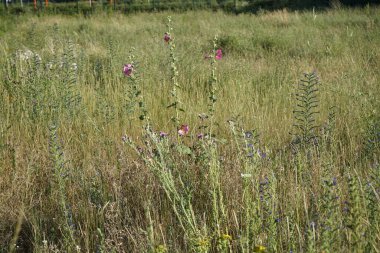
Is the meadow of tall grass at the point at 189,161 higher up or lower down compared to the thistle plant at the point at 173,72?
lower down

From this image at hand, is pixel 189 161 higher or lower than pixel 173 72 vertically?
lower

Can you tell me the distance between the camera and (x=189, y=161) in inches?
121

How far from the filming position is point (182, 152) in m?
2.87

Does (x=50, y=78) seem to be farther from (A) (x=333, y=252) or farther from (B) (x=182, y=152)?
(A) (x=333, y=252)

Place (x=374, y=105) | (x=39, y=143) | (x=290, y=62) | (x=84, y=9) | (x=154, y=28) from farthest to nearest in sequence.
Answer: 1. (x=84, y=9)
2. (x=154, y=28)
3. (x=290, y=62)
4. (x=374, y=105)
5. (x=39, y=143)

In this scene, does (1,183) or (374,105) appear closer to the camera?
(1,183)

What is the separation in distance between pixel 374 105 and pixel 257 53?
4286 mm

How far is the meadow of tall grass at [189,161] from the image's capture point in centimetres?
211

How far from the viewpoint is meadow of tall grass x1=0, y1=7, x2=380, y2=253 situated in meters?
2.11

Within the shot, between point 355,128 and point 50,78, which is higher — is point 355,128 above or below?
below

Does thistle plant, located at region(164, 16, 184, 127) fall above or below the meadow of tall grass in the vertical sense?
above

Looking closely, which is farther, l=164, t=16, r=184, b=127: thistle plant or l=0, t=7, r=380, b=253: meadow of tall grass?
l=164, t=16, r=184, b=127: thistle plant

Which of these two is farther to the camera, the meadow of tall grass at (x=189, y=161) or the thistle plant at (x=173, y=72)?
the thistle plant at (x=173, y=72)

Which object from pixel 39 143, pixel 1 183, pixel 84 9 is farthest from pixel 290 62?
pixel 84 9
